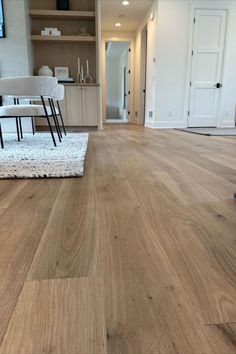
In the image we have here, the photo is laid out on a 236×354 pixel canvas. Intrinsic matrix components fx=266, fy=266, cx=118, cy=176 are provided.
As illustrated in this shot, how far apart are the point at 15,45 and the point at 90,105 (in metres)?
1.56

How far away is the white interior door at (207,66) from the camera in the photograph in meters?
5.27

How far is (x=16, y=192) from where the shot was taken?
1.27 metres

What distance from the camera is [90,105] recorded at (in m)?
4.81

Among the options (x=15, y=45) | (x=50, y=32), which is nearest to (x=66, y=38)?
(x=50, y=32)

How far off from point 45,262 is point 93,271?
0.13m

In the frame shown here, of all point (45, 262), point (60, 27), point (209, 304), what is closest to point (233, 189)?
point (209, 304)

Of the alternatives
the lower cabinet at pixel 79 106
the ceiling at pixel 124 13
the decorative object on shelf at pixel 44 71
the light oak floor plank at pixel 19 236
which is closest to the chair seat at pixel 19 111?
the light oak floor plank at pixel 19 236

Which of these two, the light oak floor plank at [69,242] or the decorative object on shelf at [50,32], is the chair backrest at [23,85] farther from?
the decorative object on shelf at [50,32]

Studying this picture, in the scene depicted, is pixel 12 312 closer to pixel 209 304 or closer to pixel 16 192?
pixel 209 304

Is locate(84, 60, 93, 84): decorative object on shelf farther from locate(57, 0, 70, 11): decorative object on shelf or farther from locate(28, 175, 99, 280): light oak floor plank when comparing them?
locate(28, 175, 99, 280): light oak floor plank

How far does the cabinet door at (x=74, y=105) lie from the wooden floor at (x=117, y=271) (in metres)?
3.69

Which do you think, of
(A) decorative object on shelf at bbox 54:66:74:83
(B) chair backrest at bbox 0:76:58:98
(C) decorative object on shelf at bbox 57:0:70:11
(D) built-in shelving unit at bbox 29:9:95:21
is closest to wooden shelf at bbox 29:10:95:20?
(D) built-in shelving unit at bbox 29:9:95:21

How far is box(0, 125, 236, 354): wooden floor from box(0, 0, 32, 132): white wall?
389cm

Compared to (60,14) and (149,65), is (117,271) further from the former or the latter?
(149,65)
